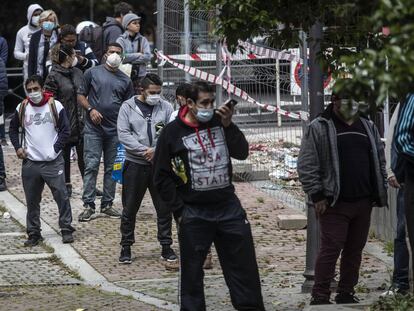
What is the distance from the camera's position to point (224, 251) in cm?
→ 844

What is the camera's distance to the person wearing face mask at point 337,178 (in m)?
8.82

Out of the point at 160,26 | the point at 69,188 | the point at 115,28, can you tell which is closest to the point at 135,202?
the point at 69,188

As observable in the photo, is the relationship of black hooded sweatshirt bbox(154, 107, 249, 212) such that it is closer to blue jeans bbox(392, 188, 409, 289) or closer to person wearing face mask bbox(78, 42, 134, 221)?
blue jeans bbox(392, 188, 409, 289)

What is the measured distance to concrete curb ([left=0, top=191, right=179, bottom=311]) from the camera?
32.2ft

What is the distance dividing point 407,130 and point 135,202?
391cm

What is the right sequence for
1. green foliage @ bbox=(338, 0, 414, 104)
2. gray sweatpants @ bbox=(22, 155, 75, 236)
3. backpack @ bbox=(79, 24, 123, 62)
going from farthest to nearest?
backpack @ bbox=(79, 24, 123, 62) → gray sweatpants @ bbox=(22, 155, 75, 236) → green foliage @ bbox=(338, 0, 414, 104)

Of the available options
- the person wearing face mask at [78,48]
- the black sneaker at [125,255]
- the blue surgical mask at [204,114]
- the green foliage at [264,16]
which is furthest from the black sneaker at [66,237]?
the green foliage at [264,16]

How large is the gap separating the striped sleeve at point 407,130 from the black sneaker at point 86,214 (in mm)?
5874

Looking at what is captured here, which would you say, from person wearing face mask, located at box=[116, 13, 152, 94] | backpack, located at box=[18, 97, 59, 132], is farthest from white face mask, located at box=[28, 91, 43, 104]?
person wearing face mask, located at box=[116, 13, 152, 94]

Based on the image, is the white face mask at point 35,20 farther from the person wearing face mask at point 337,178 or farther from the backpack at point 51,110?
the person wearing face mask at point 337,178

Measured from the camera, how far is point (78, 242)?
488 inches

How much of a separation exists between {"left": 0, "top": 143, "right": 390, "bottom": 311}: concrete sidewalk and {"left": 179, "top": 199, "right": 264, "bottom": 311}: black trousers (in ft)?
3.52

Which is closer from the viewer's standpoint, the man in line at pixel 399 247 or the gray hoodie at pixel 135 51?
the man in line at pixel 399 247

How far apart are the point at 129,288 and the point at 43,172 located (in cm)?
226
